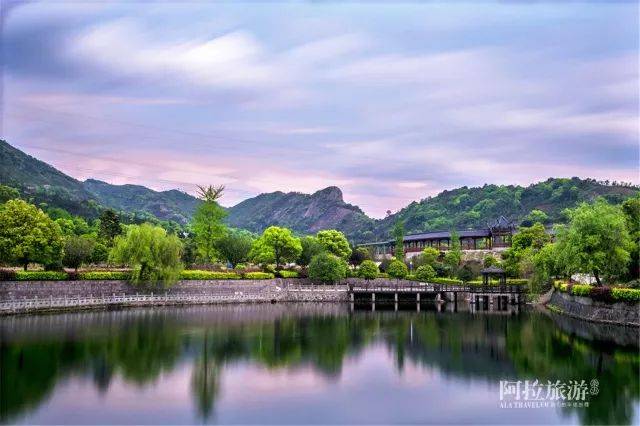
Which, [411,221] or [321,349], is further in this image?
[411,221]

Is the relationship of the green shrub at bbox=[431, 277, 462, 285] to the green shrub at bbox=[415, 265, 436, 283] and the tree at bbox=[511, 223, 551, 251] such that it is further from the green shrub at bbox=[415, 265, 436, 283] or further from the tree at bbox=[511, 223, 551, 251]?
the tree at bbox=[511, 223, 551, 251]

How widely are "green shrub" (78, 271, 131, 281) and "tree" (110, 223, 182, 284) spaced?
2.51 ft

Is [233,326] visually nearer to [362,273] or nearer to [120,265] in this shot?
[120,265]

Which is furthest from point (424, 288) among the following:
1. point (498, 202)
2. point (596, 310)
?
point (498, 202)

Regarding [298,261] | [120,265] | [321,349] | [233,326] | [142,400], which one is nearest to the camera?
[142,400]

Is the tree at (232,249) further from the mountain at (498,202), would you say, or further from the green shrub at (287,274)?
the mountain at (498,202)

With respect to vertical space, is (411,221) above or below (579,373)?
above

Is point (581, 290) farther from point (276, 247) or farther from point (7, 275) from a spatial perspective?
point (7, 275)

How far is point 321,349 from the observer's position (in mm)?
26594

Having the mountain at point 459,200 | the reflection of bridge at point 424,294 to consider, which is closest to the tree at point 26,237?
the reflection of bridge at point 424,294

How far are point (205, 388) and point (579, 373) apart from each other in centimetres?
1275

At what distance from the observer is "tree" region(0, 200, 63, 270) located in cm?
3944

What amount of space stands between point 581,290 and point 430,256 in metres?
30.6

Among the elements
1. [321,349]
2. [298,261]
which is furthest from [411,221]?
[321,349]
